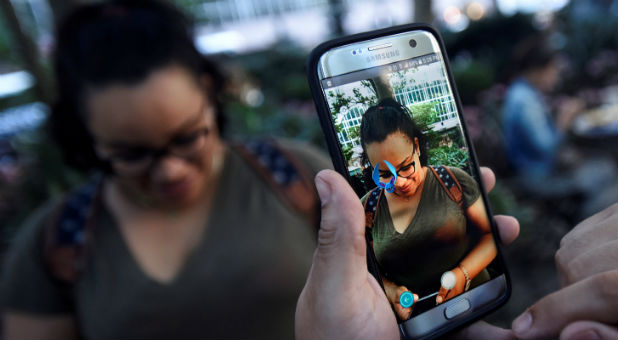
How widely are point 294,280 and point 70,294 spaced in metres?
0.80

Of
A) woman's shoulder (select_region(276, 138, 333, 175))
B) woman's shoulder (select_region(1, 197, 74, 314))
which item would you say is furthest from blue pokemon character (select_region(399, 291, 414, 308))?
woman's shoulder (select_region(1, 197, 74, 314))

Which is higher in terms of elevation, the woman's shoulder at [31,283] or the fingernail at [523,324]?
the woman's shoulder at [31,283]

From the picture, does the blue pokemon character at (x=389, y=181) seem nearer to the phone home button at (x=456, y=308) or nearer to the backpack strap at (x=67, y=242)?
the phone home button at (x=456, y=308)

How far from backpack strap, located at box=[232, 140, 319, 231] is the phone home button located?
69cm

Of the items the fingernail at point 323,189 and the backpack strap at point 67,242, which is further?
the backpack strap at point 67,242

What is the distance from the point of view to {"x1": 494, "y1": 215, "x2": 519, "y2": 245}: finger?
1.09 meters

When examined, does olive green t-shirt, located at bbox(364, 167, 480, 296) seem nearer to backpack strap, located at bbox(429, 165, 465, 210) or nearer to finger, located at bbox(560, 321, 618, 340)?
backpack strap, located at bbox(429, 165, 465, 210)

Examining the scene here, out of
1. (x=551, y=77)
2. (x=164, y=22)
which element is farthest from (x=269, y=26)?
(x=164, y=22)

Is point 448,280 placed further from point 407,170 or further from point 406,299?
point 407,170

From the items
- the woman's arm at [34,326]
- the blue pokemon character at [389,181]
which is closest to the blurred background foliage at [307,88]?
the blue pokemon character at [389,181]

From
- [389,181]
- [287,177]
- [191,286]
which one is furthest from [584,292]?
[191,286]

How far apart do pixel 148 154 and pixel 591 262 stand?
1299mm

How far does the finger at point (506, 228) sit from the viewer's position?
42.9 inches

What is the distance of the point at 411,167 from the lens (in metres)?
0.94
